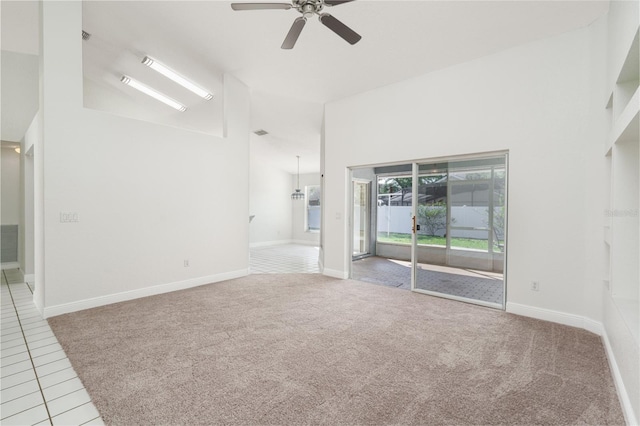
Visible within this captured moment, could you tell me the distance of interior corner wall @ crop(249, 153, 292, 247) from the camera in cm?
977

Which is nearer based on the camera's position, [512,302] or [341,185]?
[512,302]

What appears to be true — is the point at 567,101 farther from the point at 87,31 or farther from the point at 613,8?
the point at 87,31

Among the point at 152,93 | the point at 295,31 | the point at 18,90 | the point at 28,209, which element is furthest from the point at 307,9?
the point at 28,209

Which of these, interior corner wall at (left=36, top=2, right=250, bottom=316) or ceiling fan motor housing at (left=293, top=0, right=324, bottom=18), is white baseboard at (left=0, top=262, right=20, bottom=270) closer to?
interior corner wall at (left=36, top=2, right=250, bottom=316)

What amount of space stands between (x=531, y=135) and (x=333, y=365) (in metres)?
3.42

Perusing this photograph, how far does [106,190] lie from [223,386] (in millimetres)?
3179

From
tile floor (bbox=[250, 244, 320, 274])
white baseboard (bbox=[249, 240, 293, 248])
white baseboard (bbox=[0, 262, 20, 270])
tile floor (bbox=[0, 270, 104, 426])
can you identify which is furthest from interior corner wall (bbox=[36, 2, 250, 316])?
white baseboard (bbox=[249, 240, 293, 248])

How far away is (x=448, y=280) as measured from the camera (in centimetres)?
456

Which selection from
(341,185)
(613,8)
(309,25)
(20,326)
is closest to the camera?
(613,8)

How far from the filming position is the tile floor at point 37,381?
170 centimetres

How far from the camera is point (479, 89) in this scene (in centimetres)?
365

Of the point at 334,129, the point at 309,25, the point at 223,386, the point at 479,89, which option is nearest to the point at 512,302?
the point at 479,89

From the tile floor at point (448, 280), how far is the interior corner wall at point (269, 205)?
16.9 feet

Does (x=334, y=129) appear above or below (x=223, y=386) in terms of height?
above
